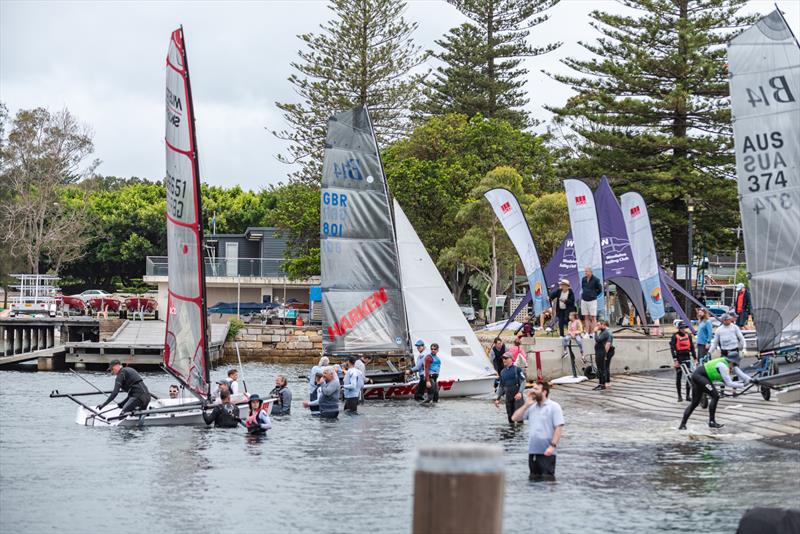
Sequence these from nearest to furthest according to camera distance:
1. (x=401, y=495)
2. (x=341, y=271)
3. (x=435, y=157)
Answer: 1. (x=401, y=495)
2. (x=341, y=271)
3. (x=435, y=157)

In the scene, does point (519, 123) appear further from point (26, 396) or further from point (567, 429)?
point (567, 429)

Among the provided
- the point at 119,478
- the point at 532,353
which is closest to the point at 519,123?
the point at 532,353

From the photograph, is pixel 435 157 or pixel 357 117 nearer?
pixel 357 117

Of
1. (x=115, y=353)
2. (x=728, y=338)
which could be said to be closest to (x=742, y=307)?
(x=728, y=338)

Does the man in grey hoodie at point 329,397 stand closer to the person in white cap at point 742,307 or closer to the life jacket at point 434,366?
the life jacket at point 434,366

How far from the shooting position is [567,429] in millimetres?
23531

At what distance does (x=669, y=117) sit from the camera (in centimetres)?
5006

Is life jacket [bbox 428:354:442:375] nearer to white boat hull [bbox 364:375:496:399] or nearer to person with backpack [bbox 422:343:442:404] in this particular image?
person with backpack [bbox 422:343:442:404]

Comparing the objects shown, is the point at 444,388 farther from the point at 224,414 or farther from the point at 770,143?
the point at 770,143

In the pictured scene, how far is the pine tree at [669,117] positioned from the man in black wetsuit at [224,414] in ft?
90.8

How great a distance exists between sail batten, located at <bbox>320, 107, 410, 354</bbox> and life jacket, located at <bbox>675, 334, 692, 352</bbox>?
9584mm

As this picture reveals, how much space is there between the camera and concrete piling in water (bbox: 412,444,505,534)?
4.22 meters

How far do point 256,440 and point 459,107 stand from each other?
51931 millimetres

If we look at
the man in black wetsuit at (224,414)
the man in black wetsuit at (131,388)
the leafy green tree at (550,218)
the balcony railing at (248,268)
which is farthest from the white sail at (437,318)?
the balcony railing at (248,268)
